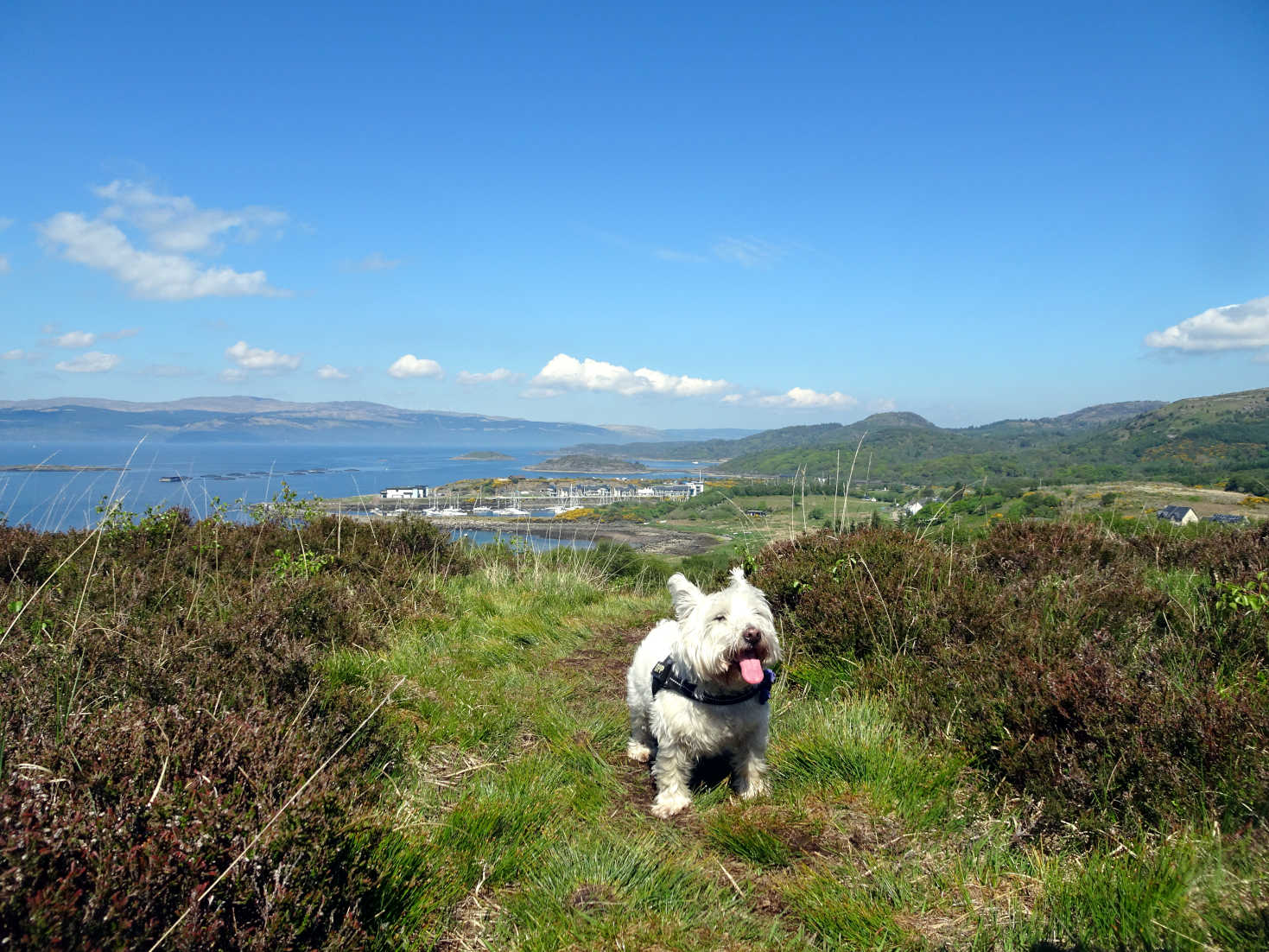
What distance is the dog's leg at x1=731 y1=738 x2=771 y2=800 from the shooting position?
3779 millimetres

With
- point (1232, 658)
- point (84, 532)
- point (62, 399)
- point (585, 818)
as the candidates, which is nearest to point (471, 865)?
point (585, 818)

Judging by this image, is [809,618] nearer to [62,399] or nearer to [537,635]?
[537,635]

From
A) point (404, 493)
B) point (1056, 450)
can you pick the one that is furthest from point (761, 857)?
point (1056, 450)

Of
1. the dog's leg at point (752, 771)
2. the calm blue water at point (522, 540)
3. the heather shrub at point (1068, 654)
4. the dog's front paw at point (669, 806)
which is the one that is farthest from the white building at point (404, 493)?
the dog's leg at point (752, 771)

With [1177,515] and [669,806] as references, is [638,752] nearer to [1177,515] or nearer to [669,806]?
[669,806]

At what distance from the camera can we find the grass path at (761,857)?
2449mm

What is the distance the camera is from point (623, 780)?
4188mm

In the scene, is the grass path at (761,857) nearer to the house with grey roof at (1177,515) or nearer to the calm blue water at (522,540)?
the calm blue water at (522,540)

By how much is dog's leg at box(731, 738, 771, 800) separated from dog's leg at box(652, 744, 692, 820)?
0.30 m

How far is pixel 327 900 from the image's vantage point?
215 cm

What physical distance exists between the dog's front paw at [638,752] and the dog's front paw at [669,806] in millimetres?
640

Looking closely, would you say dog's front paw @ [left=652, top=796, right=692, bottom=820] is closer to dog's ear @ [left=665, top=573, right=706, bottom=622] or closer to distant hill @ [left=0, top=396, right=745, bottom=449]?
dog's ear @ [left=665, top=573, right=706, bottom=622]

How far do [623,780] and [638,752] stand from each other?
0.31m

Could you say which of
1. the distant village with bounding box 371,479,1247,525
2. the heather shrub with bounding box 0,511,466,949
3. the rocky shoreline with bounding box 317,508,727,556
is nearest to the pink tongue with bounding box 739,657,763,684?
the heather shrub with bounding box 0,511,466,949
